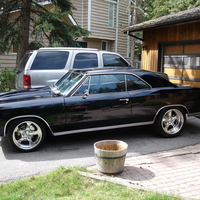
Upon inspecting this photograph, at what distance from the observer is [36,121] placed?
4914mm

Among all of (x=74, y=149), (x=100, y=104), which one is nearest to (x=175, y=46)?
(x=100, y=104)

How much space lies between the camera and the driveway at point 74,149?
4.31 meters

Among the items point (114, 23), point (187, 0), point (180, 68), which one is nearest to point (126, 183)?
point (180, 68)

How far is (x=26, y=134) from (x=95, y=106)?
1.48 meters

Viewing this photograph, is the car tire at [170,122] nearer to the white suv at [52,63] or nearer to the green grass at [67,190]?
the green grass at [67,190]

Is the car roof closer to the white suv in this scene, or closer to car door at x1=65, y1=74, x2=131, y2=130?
car door at x1=65, y1=74, x2=131, y2=130

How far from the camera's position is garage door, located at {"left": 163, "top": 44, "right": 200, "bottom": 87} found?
9727 mm

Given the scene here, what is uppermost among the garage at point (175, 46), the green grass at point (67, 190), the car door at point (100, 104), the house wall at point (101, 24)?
the house wall at point (101, 24)

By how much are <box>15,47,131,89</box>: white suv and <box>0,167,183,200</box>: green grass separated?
3.90m

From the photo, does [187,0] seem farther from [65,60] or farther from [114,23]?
[65,60]

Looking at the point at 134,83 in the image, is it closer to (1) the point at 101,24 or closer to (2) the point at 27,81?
(2) the point at 27,81

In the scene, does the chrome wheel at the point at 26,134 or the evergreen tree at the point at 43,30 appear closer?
the chrome wheel at the point at 26,134

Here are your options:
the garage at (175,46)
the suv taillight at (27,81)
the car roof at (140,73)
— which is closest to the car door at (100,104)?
the car roof at (140,73)

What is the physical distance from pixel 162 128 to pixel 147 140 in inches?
17.6
